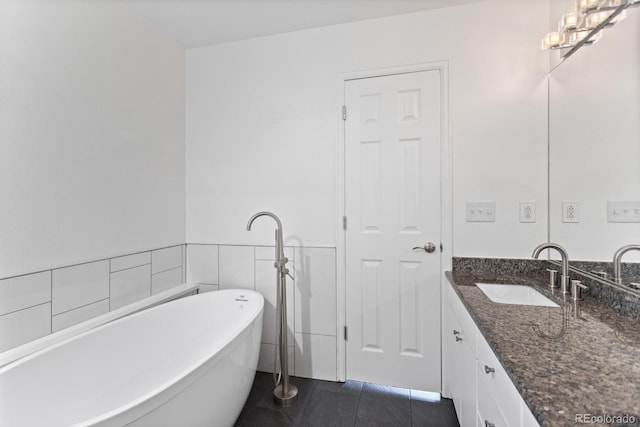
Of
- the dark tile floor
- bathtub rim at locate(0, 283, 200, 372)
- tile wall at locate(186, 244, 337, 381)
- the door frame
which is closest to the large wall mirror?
the door frame

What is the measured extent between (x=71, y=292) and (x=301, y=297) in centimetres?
132

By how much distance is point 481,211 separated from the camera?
1.85 m

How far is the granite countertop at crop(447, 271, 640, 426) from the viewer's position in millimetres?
610

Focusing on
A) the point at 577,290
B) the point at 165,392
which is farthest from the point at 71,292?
the point at 577,290

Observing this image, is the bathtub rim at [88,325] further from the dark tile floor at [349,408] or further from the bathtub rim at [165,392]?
the dark tile floor at [349,408]

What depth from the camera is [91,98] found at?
5.39 feet

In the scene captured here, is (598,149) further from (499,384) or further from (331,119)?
(331,119)

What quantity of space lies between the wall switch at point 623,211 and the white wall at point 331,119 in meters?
0.52

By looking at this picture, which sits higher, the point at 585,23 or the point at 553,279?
the point at 585,23

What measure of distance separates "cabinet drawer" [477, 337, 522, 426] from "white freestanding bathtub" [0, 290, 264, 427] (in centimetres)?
104

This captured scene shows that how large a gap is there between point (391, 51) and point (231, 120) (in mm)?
1268

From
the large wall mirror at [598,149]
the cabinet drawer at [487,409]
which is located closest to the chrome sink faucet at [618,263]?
the large wall mirror at [598,149]

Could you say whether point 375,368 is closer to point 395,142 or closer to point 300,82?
point 395,142

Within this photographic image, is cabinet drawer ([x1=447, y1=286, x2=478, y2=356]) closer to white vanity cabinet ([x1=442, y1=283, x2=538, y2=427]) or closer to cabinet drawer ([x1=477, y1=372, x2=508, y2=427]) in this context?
white vanity cabinet ([x1=442, y1=283, x2=538, y2=427])
